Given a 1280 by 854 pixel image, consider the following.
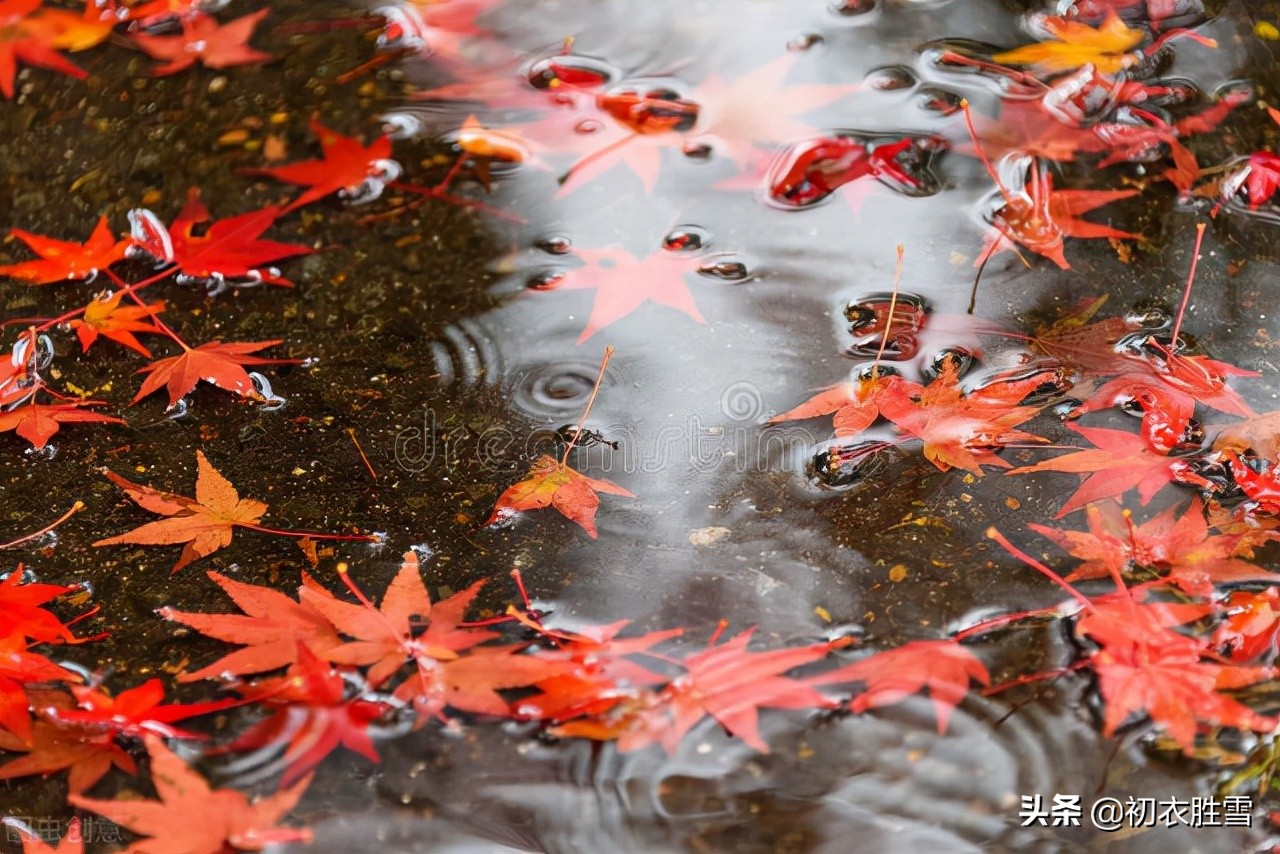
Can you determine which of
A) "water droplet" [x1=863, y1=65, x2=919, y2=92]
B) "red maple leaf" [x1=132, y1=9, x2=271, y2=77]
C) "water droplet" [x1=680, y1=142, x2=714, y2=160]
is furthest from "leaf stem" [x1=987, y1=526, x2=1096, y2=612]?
"red maple leaf" [x1=132, y1=9, x2=271, y2=77]

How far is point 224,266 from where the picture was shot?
78.0 inches

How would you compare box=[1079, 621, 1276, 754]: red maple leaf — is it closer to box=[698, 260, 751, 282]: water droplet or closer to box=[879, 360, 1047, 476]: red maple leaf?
box=[879, 360, 1047, 476]: red maple leaf

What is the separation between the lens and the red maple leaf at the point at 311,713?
140 cm

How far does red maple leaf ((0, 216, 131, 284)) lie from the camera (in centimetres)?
199

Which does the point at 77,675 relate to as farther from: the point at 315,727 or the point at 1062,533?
the point at 1062,533

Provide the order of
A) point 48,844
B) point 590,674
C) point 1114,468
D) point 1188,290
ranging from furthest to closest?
point 1188,290 < point 1114,468 < point 590,674 < point 48,844

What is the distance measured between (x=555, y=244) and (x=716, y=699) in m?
0.98

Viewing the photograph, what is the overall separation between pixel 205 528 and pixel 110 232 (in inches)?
31.1

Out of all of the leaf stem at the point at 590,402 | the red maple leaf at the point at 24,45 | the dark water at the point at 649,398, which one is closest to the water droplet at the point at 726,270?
the dark water at the point at 649,398

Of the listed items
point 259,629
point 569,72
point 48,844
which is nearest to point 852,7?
point 569,72

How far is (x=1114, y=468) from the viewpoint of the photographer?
1.61 meters

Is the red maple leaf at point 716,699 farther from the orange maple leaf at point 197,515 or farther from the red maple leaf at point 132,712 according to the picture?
the orange maple leaf at point 197,515

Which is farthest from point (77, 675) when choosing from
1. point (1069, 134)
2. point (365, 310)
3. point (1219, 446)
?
point (1069, 134)

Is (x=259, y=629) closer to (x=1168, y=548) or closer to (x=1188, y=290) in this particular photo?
(x=1168, y=548)
